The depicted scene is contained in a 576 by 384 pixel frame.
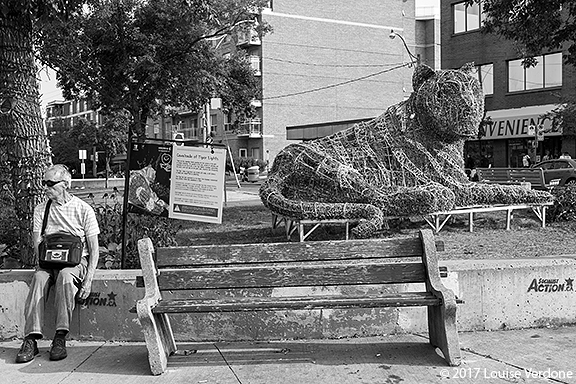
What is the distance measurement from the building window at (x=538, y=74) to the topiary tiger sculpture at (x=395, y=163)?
25269 mm

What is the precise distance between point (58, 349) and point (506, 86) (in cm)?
3562

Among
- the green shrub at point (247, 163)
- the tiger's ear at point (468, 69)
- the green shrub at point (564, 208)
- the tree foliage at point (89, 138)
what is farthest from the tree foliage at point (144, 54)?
the tree foliage at point (89, 138)

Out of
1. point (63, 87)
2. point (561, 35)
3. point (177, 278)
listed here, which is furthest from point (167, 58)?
point (177, 278)

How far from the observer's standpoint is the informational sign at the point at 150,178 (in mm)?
7504

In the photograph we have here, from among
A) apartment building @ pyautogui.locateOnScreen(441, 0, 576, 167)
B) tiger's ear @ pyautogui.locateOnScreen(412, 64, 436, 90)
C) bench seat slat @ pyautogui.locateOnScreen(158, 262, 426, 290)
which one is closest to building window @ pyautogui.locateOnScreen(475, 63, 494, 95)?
apartment building @ pyautogui.locateOnScreen(441, 0, 576, 167)

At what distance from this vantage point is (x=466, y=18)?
39062mm

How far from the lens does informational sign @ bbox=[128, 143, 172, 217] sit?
7504 millimetres

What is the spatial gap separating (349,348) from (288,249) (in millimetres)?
1105

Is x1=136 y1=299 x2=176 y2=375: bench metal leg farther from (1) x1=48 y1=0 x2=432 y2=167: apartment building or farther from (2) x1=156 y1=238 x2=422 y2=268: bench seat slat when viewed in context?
(1) x1=48 y1=0 x2=432 y2=167: apartment building

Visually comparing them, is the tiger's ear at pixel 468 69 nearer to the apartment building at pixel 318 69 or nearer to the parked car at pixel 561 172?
the parked car at pixel 561 172

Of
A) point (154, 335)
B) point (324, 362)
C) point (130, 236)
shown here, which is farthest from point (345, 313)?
point (130, 236)

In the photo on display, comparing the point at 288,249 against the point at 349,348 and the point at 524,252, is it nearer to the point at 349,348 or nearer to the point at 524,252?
the point at 349,348

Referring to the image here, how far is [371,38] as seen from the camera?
6009 cm

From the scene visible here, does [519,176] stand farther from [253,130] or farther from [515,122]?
[253,130]
